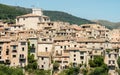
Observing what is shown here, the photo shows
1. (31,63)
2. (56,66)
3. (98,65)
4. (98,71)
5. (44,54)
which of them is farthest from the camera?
(44,54)

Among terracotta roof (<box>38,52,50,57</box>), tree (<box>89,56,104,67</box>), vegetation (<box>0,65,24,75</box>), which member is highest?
terracotta roof (<box>38,52,50,57</box>)

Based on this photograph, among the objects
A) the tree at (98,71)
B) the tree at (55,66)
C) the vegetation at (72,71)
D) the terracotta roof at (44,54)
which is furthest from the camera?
the terracotta roof at (44,54)

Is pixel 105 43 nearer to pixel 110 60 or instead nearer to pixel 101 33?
pixel 110 60

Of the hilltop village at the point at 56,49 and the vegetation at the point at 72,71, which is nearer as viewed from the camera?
the vegetation at the point at 72,71

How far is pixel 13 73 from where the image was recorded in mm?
65000

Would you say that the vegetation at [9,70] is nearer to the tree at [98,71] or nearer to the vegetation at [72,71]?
the vegetation at [72,71]

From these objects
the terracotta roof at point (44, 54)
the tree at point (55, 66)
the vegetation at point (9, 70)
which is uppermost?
the terracotta roof at point (44, 54)

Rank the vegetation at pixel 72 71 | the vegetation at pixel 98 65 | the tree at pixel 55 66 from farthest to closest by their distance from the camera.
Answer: the tree at pixel 55 66
the vegetation at pixel 98 65
the vegetation at pixel 72 71

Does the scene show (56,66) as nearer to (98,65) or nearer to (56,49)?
(56,49)

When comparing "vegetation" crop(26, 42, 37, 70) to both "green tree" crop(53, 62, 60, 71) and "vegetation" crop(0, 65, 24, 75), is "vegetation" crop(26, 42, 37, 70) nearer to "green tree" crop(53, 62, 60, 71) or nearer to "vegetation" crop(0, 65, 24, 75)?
"vegetation" crop(0, 65, 24, 75)

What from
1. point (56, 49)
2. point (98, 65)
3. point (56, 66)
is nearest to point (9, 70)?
point (56, 66)

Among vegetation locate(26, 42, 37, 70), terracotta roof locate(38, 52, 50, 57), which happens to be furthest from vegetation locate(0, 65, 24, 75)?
terracotta roof locate(38, 52, 50, 57)

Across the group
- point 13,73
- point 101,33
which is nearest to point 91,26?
point 101,33

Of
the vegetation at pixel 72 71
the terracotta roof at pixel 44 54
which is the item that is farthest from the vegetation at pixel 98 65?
the terracotta roof at pixel 44 54
